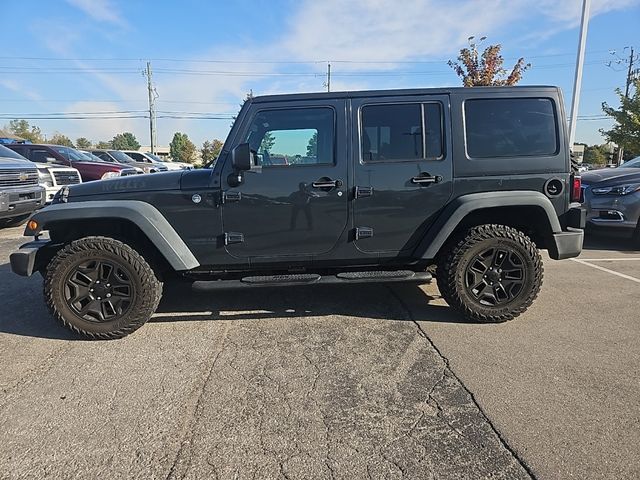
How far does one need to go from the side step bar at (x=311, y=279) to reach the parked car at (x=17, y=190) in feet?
20.1

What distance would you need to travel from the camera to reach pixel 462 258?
366 centimetres

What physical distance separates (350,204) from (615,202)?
5458mm

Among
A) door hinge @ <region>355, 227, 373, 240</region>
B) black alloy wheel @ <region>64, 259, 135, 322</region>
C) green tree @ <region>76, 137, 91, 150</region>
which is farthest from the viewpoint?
green tree @ <region>76, 137, 91, 150</region>

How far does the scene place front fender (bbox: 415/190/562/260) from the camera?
141 inches

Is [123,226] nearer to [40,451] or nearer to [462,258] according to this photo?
[40,451]

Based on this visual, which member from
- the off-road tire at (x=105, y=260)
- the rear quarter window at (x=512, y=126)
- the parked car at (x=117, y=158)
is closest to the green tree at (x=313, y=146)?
the rear quarter window at (x=512, y=126)

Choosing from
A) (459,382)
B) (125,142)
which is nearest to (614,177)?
(459,382)

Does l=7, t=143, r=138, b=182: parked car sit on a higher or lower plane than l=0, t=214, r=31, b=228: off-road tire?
higher

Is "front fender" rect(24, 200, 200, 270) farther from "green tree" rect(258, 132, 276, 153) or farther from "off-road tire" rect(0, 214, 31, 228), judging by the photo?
"off-road tire" rect(0, 214, 31, 228)

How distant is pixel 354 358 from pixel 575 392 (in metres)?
1.46

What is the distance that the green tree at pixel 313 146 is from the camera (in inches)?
144

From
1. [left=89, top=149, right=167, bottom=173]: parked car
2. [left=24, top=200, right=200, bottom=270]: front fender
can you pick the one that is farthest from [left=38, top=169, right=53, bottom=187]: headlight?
[left=24, top=200, right=200, bottom=270]: front fender

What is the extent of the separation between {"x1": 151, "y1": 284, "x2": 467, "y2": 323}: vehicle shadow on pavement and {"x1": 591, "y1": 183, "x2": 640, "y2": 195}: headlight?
14.2ft

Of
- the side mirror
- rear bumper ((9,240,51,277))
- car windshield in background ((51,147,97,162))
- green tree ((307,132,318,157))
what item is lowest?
rear bumper ((9,240,51,277))
